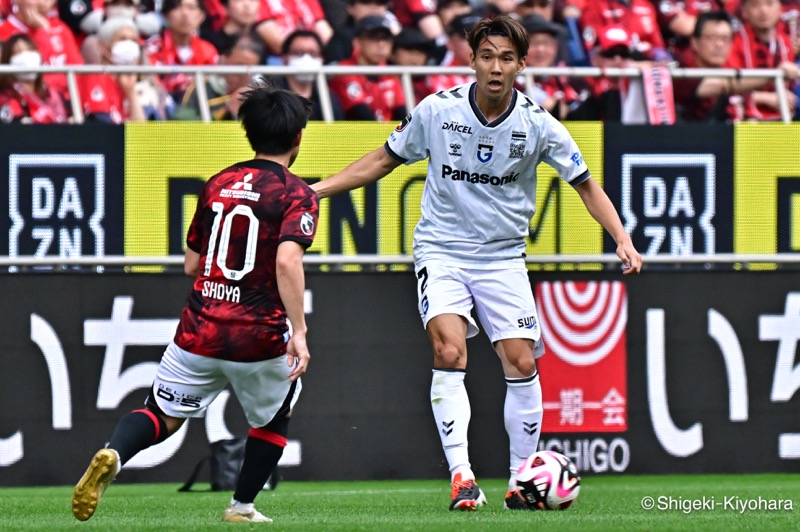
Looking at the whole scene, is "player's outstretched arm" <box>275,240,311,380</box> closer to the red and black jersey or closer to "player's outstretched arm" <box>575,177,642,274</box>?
the red and black jersey

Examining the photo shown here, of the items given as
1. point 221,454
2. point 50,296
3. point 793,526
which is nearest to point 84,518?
point 793,526

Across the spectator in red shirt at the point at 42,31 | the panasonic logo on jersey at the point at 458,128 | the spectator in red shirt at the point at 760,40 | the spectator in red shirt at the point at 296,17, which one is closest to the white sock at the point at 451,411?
the panasonic logo on jersey at the point at 458,128

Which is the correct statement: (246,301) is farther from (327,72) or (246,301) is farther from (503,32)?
(327,72)

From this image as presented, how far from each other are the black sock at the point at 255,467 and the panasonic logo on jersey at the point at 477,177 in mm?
1829

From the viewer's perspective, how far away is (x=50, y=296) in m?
10.3

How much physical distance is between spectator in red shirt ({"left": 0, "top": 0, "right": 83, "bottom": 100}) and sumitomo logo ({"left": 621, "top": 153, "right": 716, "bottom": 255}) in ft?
14.7

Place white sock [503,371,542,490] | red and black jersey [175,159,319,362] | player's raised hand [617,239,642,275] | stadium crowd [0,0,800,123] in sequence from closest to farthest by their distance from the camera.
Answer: red and black jersey [175,159,319,362]
player's raised hand [617,239,642,275]
white sock [503,371,542,490]
stadium crowd [0,0,800,123]

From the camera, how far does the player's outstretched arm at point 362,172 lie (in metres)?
7.85

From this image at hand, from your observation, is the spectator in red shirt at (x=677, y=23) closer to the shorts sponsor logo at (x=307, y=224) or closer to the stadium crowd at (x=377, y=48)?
the stadium crowd at (x=377, y=48)

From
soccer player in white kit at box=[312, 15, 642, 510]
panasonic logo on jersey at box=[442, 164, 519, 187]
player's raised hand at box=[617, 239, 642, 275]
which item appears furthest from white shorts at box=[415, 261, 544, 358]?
player's raised hand at box=[617, 239, 642, 275]

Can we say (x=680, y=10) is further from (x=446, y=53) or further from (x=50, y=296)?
(x=50, y=296)

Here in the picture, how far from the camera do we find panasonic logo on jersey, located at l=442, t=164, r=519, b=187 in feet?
25.6

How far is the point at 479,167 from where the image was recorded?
7789mm

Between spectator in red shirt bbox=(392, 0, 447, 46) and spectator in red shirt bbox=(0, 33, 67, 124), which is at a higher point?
spectator in red shirt bbox=(392, 0, 447, 46)
